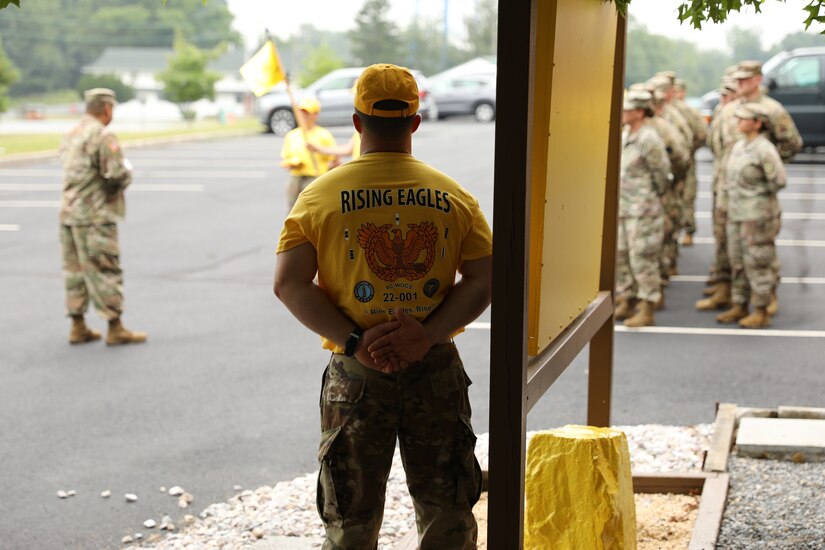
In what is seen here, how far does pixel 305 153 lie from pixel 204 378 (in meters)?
3.27

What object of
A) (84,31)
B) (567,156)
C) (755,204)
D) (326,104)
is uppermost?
(84,31)

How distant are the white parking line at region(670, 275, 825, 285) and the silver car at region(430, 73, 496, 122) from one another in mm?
22877

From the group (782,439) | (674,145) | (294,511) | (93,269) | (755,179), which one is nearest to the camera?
(294,511)

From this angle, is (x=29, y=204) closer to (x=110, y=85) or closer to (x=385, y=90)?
(x=385, y=90)

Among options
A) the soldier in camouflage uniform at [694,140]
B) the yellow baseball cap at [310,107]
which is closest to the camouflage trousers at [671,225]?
the soldier in camouflage uniform at [694,140]

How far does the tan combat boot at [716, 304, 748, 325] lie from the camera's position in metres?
9.54

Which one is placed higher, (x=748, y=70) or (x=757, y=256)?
(x=748, y=70)

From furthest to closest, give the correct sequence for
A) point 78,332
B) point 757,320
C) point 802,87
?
1. point 802,87
2. point 757,320
3. point 78,332

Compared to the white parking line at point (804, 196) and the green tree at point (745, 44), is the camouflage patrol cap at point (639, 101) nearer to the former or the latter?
the white parking line at point (804, 196)

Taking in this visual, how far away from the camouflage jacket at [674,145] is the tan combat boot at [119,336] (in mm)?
5315

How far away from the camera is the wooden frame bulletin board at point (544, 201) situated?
114 inches

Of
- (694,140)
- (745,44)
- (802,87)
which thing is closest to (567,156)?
(694,140)

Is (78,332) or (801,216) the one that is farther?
(801,216)

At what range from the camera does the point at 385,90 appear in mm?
3244
